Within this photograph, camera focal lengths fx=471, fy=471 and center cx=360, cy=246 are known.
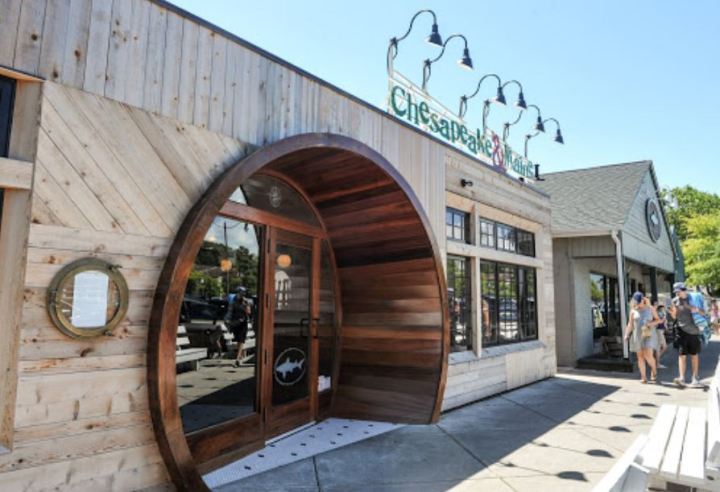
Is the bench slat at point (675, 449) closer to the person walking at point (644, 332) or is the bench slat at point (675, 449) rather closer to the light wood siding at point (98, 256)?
the light wood siding at point (98, 256)

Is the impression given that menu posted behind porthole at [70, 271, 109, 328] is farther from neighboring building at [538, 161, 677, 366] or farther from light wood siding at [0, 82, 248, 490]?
neighboring building at [538, 161, 677, 366]

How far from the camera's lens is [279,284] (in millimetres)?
4594

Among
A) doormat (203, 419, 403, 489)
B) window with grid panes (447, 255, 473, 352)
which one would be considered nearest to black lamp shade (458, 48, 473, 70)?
window with grid panes (447, 255, 473, 352)

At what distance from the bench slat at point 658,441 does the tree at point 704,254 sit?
28.4 m

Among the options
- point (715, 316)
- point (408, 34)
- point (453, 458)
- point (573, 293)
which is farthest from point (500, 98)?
point (715, 316)

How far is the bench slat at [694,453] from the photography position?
249cm

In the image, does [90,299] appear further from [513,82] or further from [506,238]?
[513,82]

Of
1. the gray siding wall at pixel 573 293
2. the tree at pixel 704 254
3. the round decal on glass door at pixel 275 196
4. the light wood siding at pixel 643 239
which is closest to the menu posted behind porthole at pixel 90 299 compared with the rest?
the round decal on glass door at pixel 275 196

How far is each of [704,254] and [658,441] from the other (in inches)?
1227

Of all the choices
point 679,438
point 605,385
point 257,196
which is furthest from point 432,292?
point 605,385

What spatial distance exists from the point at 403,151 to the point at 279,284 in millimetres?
2083

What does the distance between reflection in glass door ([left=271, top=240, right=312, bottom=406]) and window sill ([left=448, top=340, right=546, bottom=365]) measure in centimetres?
193

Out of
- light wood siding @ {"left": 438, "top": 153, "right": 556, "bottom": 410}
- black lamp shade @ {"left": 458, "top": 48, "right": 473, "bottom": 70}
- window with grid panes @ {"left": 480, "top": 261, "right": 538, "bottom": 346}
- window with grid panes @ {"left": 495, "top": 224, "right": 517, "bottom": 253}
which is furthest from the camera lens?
window with grid panes @ {"left": 495, "top": 224, "right": 517, "bottom": 253}

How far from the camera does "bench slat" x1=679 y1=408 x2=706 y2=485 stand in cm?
249
